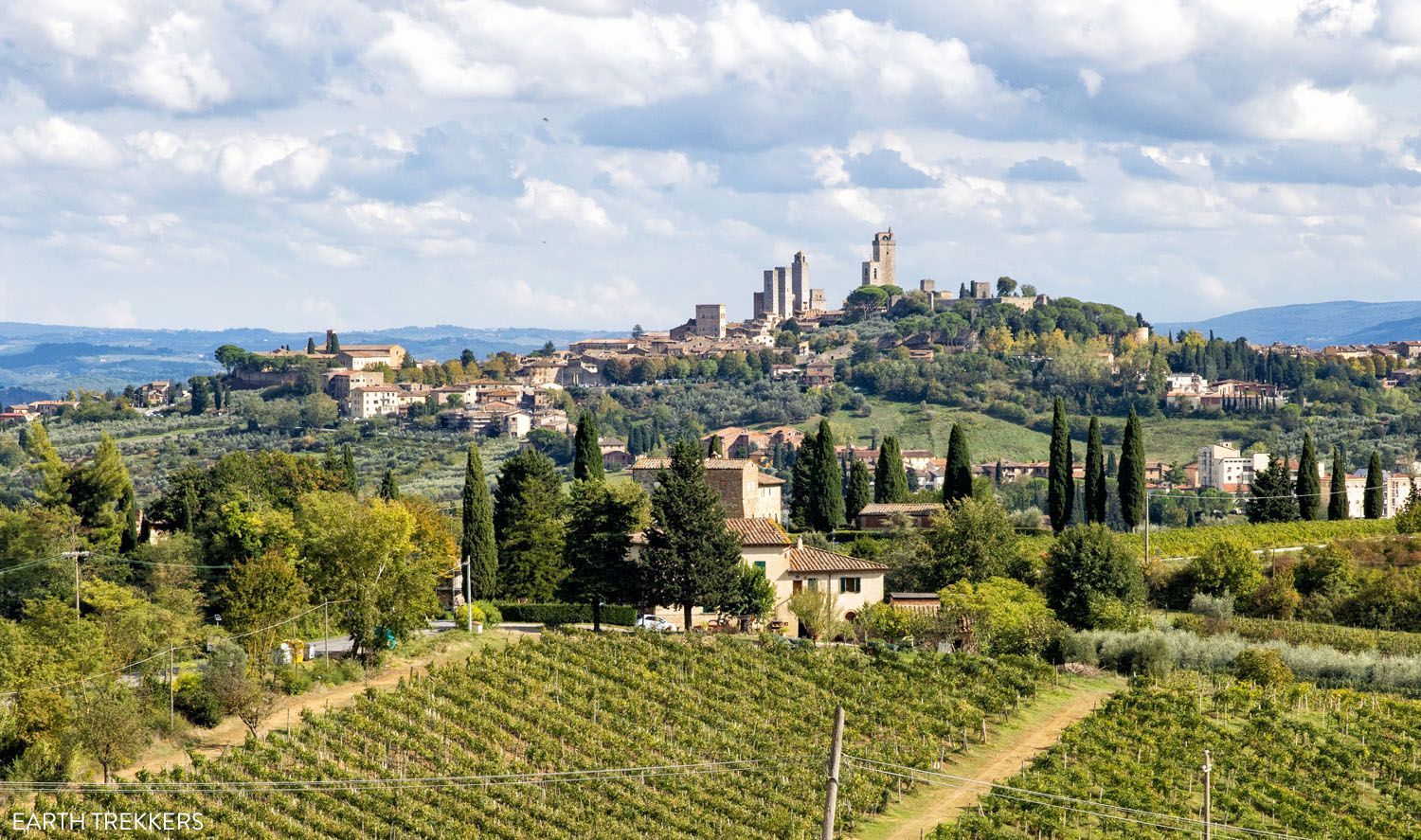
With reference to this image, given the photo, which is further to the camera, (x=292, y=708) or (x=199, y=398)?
(x=199, y=398)

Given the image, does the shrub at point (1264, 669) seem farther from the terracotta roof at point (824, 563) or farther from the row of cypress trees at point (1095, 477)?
the row of cypress trees at point (1095, 477)

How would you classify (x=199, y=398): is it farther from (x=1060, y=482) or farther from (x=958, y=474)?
(x=1060, y=482)

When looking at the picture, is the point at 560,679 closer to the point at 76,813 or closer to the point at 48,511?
the point at 76,813

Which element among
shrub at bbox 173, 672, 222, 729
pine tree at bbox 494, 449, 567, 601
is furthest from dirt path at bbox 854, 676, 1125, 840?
pine tree at bbox 494, 449, 567, 601

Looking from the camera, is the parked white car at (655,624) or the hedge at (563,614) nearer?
the parked white car at (655,624)

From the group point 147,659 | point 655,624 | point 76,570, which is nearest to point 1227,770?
point 655,624

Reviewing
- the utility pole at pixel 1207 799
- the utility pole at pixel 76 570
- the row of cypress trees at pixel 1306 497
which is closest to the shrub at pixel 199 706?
the utility pole at pixel 76 570
